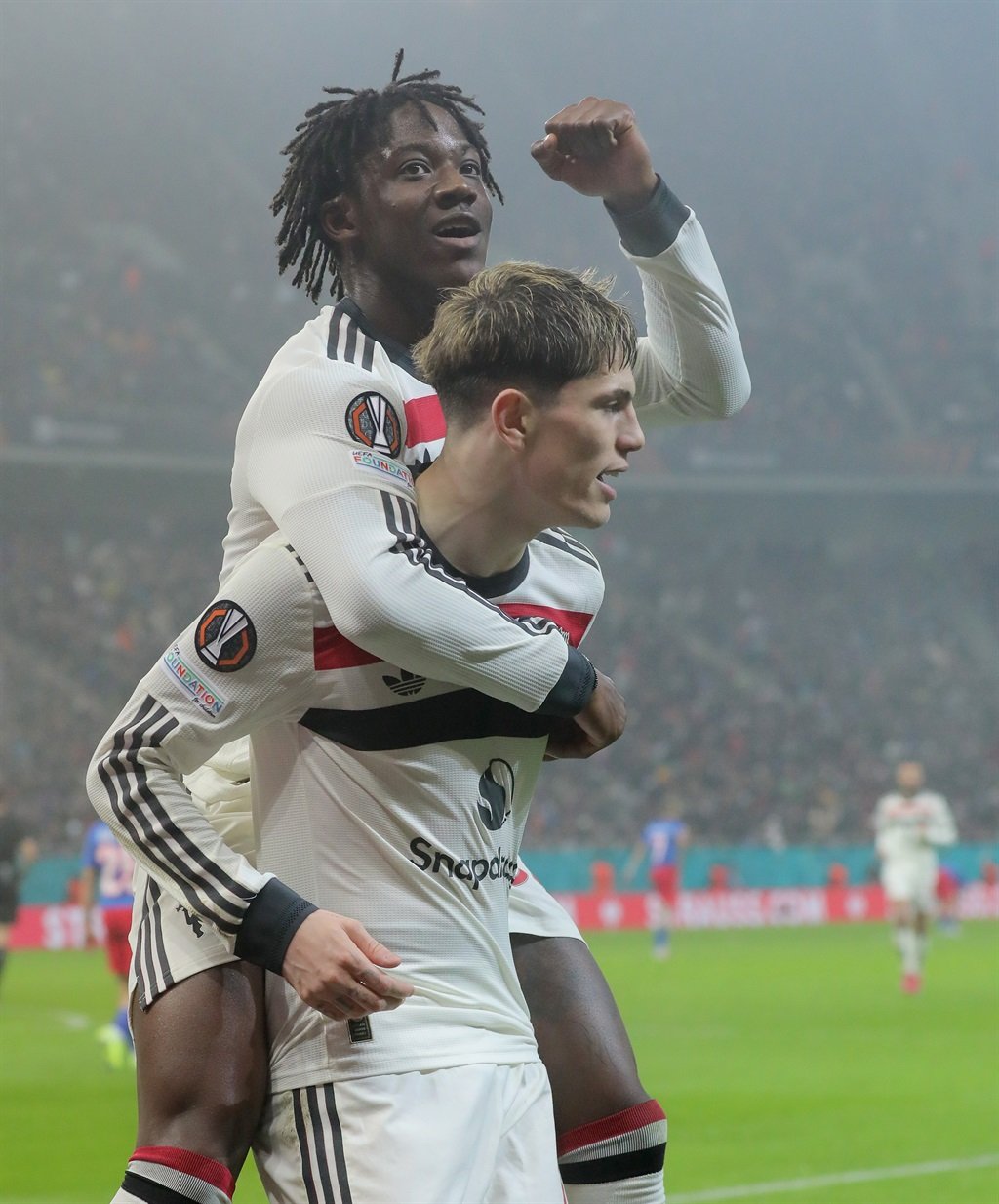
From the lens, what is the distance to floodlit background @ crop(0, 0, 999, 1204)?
28.4 m

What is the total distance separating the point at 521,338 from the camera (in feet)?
8.55

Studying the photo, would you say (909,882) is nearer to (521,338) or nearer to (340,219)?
(340,219)

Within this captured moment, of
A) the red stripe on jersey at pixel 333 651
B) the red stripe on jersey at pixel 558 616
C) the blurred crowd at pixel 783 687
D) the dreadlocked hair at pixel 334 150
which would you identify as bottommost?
the red stripe on jersey at pixel 333 651

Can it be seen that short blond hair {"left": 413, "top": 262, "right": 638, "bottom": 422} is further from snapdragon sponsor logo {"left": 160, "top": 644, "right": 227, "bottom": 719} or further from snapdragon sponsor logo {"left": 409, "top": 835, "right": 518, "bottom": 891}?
snapdragon sponsor logo {"left": 409, "top": 835, "right": 518, "bottom": 891}

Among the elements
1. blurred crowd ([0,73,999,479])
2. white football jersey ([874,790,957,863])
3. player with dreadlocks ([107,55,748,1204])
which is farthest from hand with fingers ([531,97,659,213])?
blurred crowd ([0,73,999,479])

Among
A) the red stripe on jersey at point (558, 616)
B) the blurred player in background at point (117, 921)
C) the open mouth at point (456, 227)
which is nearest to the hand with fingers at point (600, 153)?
the open mouth at point (456, 227)

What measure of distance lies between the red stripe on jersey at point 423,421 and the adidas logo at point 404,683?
0.44m

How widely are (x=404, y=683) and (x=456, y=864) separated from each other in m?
0.29

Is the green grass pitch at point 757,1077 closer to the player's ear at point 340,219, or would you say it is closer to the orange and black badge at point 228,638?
the player's ear at point 340,219

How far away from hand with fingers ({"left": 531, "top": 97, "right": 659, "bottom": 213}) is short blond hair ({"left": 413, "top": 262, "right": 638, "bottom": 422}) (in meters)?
0.37

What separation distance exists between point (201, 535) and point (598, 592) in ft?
91.7

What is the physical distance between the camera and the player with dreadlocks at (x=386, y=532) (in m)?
2.54

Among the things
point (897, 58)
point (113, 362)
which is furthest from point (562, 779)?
point (897, 58)

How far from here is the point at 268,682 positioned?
8.53 ft
